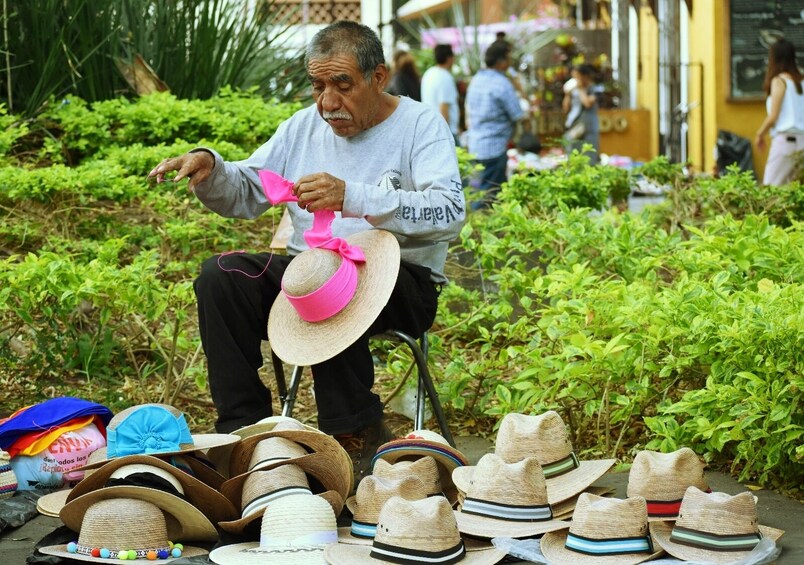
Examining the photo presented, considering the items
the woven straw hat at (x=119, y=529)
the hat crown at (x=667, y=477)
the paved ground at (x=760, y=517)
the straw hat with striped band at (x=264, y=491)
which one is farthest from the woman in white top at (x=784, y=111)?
the woven straw hat at (x=119, y=529)

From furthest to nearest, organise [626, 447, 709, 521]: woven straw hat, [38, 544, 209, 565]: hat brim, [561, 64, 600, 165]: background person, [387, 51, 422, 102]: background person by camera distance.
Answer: [561, 64, 600, 165]: background person, [387, 51, 422, 102]: background person, [626, 447, 709, 521]: woven straw hat, [38, 544, 209, 565]: hat brim

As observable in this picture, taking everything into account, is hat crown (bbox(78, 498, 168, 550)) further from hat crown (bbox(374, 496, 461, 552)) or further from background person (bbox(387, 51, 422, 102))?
background person (bbox(387, 51, 422, 102))

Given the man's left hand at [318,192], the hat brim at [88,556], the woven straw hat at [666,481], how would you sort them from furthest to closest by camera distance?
the man's left hand at [318,192] → the woven straw hat at [666,481] → the hat brim at [88,556]

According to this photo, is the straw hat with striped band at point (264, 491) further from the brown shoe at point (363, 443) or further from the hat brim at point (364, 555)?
the brown shoe at point (363, 443)

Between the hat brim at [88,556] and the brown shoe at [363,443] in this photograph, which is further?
the brown shoe at [363,443]

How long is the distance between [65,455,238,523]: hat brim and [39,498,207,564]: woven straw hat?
134 millimetres

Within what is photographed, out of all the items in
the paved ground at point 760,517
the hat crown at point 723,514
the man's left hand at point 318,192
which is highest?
the man's left hand at point 318,192

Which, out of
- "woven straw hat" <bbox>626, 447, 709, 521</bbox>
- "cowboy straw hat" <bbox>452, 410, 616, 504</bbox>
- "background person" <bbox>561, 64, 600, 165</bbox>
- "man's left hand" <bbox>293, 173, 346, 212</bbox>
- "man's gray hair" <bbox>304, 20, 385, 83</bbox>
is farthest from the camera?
"background person" <bbox>561, 64, 600, 165</bbox>

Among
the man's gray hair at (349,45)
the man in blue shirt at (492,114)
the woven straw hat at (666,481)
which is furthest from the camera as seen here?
the man in blue shirt at (492,114)

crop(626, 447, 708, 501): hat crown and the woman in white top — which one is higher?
the woman in white top

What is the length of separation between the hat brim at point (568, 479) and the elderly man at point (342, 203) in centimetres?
50

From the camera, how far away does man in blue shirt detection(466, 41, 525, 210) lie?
997cm

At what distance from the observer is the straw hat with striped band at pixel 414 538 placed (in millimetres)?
2697

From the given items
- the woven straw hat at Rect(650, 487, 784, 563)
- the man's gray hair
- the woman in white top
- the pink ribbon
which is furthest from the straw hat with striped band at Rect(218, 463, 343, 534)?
the woman in white top
